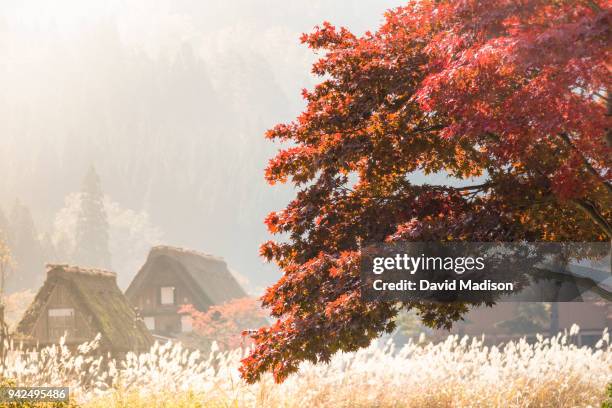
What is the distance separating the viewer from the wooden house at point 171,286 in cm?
3656

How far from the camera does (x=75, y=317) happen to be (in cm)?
2670

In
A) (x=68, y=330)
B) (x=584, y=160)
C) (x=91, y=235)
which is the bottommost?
(x=68, y=330)

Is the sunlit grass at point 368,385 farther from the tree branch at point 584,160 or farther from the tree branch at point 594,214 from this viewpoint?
the tree branch at point 584,160

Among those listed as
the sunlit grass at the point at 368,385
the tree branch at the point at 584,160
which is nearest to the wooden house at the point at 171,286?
the sunlit grass at the point at 368,385

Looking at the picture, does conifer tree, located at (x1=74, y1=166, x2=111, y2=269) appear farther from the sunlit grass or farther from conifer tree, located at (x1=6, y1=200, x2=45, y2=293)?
the sunlit grass

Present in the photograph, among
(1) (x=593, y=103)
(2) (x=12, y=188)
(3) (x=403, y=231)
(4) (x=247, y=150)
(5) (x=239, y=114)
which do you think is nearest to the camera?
(1) (x=593, y=103)

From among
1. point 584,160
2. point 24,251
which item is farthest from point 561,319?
point 24,251

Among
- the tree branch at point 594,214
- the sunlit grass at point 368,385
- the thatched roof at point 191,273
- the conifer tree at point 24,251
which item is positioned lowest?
the sunlit grass at point 368,385

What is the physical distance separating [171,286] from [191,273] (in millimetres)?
1467

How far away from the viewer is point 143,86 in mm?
147375

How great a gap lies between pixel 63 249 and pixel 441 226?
75.8 metres

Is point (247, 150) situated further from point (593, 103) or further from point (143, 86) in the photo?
point (593, 103)

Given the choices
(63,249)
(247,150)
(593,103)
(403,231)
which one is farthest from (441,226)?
(247,150)

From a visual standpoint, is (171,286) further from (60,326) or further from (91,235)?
(91,235)
